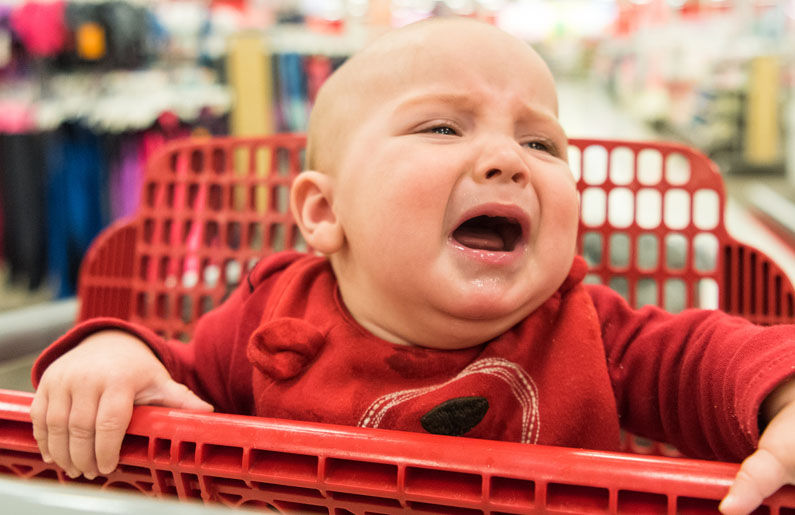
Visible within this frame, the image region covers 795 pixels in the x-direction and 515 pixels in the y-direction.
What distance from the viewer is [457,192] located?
2.43ft

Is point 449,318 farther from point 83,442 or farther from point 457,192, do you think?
point 83,442

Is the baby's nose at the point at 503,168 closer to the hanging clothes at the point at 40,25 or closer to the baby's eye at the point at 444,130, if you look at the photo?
the baby's eye at the point at 444,130

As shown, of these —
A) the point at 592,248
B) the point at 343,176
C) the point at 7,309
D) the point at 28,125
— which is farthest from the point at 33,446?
the point at 7,309

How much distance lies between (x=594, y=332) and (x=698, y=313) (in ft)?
0.41

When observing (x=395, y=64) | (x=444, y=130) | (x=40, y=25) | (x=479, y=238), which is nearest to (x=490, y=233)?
(x=479, y=238)

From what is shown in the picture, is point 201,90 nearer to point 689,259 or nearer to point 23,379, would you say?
point 23,379

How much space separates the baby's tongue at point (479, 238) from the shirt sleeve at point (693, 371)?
0.22m

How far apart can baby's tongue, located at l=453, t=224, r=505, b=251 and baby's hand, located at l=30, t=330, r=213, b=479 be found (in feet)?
1.24

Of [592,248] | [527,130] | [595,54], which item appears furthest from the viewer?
[595,54]

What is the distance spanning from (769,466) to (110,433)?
542 mm

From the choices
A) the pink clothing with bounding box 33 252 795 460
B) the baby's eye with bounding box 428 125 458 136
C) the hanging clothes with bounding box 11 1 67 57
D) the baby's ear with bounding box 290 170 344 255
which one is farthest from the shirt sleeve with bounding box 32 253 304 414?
the hanging clothes with bounding box 11 1 67 57

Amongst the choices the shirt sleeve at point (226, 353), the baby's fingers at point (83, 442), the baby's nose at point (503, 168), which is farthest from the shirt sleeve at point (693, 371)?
the baby's fingers at point (83, 442)

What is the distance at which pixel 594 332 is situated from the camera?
33.9 inches

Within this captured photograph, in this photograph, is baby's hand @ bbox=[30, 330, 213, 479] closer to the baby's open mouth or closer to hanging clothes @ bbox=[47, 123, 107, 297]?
the baby's open mouth
